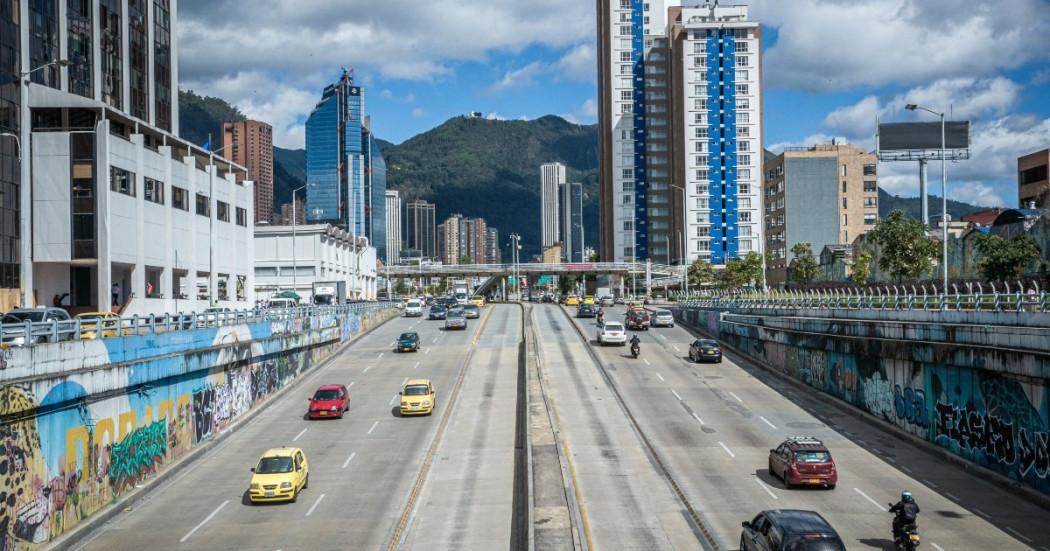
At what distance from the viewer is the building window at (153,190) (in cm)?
5878

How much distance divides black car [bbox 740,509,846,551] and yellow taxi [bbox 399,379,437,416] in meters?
23.6

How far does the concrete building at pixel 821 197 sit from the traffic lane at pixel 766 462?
95.3 metres

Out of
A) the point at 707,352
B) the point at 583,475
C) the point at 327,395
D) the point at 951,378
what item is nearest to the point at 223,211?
the point at 327,395

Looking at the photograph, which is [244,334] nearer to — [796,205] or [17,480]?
[17,480]

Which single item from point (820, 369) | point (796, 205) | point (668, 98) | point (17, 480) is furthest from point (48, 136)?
point (668, 98)

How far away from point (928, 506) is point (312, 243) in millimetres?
86482

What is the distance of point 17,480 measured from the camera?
2308cm

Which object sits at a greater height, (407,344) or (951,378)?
(951,378)

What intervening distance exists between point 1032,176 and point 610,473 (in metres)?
110

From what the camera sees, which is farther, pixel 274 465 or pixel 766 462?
pixel 766 462

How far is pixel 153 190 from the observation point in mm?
59875

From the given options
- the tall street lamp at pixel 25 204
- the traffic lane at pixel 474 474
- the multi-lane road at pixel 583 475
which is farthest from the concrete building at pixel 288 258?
the traffic lane at pixel 474 474

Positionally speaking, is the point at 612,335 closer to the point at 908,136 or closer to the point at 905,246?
the point at 905,246

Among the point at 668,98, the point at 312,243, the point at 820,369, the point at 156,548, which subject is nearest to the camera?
the point at 156,548
